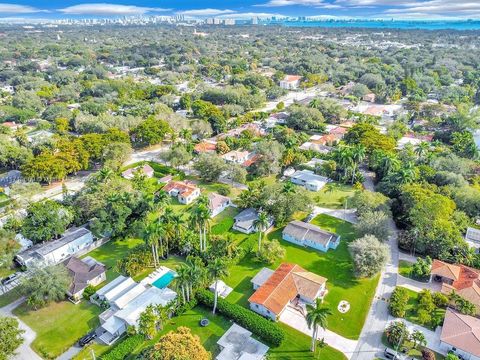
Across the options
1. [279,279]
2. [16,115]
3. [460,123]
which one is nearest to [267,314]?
[279,279]

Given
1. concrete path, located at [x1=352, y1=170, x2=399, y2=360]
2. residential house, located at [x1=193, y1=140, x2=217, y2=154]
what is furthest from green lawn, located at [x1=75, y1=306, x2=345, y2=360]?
residential house, located at [x1=193, y1=140, x2=217, y2=154]

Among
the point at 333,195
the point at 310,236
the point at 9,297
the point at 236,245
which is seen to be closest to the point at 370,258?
the point at 310,236

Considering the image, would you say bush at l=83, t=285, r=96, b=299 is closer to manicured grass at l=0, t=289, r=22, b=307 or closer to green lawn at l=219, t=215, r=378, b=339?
manicured grass at l=0, t=289, r=22, b=307

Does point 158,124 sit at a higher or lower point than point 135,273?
higher

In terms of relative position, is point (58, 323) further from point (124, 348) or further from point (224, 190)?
point (224, 190)

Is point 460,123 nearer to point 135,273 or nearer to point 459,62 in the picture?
point 135,273

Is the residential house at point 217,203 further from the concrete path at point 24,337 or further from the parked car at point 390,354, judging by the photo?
the parked car at point 390,354
